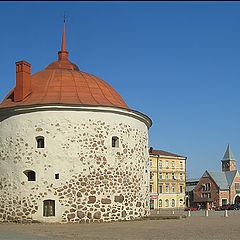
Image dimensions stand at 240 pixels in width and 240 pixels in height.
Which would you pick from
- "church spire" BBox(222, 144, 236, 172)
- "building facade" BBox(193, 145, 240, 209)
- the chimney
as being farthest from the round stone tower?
"church spire" BBox(222, 144, 236, 172)

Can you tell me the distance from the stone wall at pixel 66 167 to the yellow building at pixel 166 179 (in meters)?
37.4

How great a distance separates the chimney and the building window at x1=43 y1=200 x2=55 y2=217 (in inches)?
245

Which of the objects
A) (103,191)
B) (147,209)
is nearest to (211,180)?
(147,209)

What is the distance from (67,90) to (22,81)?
2.69 meters

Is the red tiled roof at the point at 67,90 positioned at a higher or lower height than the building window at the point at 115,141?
higher

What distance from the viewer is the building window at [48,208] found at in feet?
65.9

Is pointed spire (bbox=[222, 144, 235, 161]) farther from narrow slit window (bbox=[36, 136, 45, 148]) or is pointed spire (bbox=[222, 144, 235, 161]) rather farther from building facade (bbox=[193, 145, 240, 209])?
narrow slit window (bbox=[36, 136, 45, 148])

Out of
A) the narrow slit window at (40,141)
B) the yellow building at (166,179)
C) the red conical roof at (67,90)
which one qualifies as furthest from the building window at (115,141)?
the yellow building at (166,179)

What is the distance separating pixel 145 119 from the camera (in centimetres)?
2422

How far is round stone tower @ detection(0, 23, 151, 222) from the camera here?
2014cm

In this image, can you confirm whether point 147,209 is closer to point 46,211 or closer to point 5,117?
point 46,211

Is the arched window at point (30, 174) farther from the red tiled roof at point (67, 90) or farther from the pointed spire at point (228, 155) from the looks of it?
the pointed spire at point (228, 155)

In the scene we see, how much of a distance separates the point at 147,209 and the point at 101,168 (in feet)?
17.3

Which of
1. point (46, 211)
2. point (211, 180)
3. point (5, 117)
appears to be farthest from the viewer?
point (211, 180)
